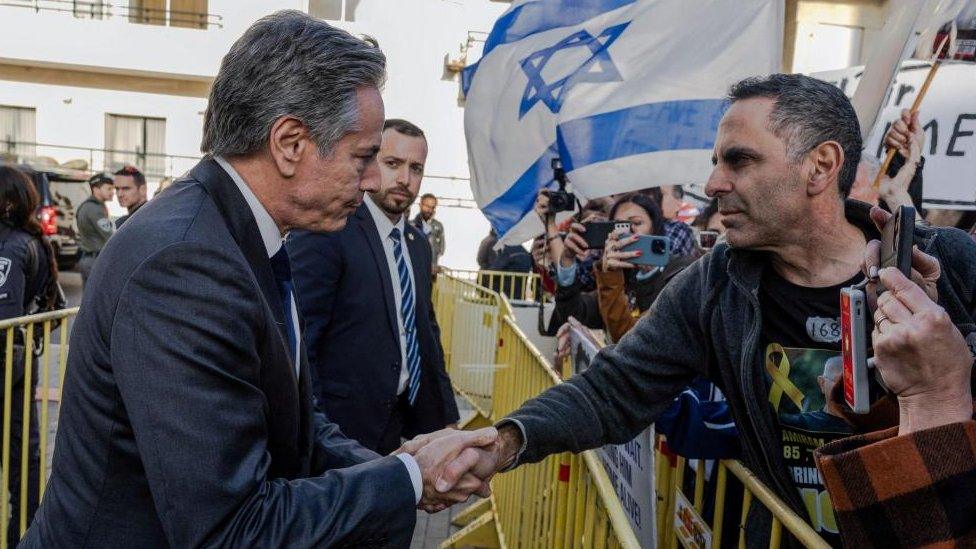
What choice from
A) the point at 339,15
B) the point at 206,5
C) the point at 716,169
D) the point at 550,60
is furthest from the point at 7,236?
the point at 206,5

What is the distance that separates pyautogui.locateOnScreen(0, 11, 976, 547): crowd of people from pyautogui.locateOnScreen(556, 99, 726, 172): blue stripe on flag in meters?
1.18

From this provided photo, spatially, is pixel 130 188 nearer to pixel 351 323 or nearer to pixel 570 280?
pixel 570 280

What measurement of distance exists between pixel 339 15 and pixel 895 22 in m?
24.7

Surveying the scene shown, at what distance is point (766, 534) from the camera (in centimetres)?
230

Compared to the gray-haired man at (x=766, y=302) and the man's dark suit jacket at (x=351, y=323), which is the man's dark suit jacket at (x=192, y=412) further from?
the man's dark suit jacket at (x=351, y=323)

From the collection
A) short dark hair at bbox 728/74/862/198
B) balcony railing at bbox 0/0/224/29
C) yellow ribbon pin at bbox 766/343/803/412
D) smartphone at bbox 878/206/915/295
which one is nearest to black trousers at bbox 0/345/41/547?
yellow ribbon pin at bbox 766/343/803/412

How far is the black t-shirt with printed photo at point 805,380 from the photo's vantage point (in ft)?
7.59

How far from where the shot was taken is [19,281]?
5.03m

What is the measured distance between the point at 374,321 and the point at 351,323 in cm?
10

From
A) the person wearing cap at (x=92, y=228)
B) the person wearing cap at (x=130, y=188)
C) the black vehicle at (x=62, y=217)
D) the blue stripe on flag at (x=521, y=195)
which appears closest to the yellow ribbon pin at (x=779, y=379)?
the blue stripe on flag at (x=521, y=195)

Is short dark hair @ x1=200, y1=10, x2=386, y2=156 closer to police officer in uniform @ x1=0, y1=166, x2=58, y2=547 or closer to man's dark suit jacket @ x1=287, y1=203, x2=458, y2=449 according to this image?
man's dark suit jacket @ x1=287, y1=203, x2=458, y2=449

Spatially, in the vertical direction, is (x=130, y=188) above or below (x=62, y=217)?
above

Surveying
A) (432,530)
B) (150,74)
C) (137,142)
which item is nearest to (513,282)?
(432,530)

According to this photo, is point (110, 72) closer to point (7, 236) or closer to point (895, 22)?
point (7, 236)
